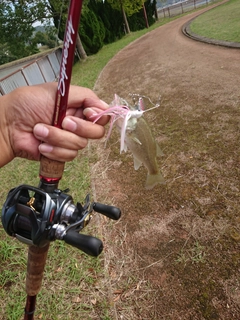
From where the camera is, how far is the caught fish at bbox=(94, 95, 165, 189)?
1387 millimetres

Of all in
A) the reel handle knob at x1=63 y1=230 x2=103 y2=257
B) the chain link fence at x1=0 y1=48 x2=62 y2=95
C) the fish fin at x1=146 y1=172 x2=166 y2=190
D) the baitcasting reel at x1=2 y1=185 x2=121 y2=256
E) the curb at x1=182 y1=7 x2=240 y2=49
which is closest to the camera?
the reel handle knob at x1=63 y1=230 x2=103 y2=257

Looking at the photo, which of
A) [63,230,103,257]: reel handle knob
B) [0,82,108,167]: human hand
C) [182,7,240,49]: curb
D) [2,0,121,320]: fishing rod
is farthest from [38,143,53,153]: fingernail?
[182,7,240,49]: curb

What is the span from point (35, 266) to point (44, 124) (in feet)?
2.88

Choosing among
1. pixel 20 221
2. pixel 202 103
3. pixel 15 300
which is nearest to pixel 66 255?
pixel 15 300

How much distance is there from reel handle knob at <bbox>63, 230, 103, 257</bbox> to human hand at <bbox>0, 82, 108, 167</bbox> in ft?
1.69

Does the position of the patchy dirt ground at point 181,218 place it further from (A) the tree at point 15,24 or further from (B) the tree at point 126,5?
(B) the tree at point 126,5

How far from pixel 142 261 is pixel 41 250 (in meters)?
1.62

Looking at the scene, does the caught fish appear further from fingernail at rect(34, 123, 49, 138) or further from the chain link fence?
the chain link fence

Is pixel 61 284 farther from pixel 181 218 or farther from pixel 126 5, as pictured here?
pixel 126 5

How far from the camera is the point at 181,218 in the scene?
3041 millimetres

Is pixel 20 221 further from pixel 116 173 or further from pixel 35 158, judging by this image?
pixel 116 173

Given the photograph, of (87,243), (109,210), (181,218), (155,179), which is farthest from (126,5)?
(87,243)

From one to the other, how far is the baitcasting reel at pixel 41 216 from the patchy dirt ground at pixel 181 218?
1.64 metres

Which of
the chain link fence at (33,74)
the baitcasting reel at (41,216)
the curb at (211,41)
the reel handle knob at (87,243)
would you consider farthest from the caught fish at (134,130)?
the chain link fence at (33,74)
